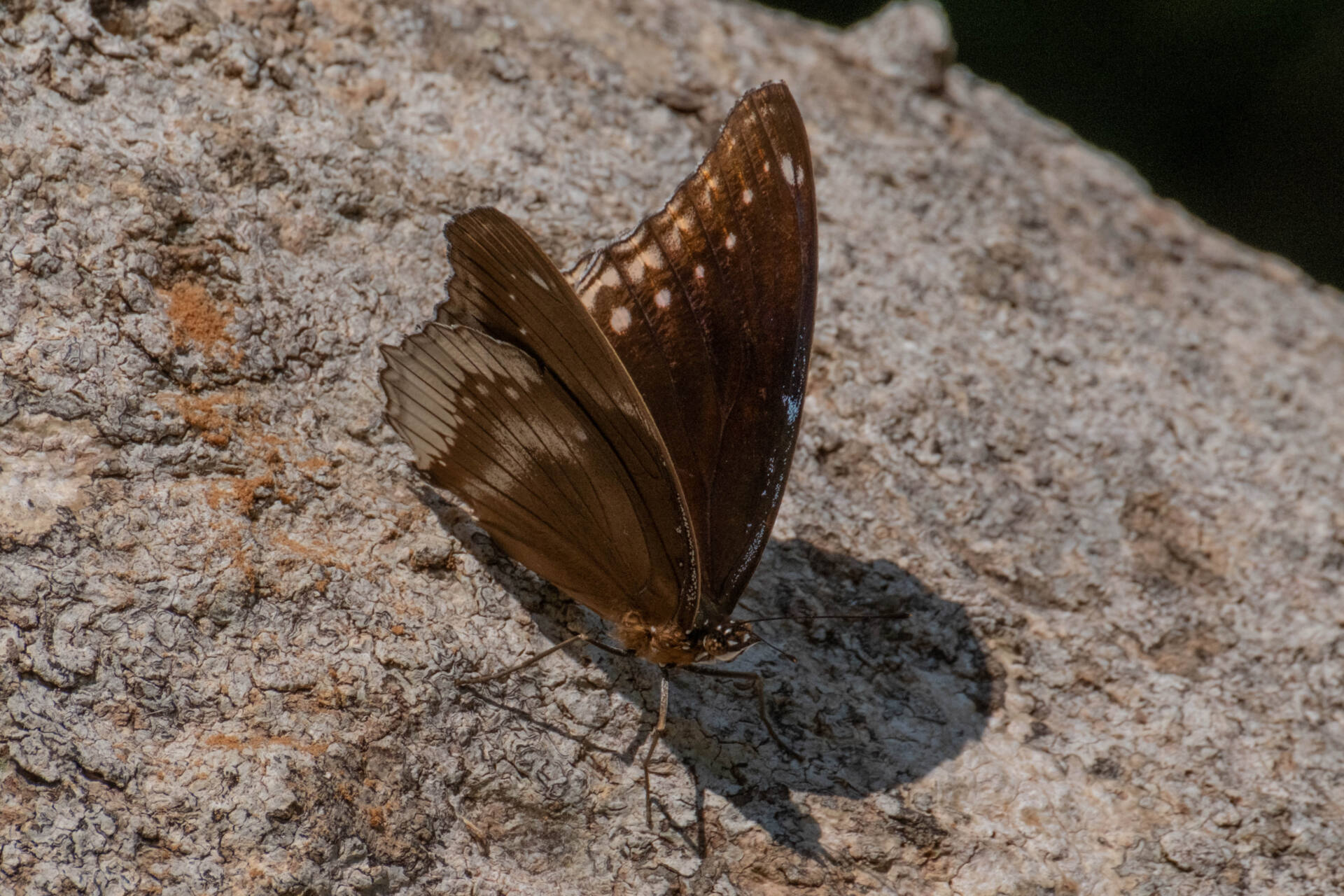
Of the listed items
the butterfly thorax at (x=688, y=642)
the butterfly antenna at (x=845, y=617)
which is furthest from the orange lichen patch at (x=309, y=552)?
the butterfly antenna at (x=845, y=617)

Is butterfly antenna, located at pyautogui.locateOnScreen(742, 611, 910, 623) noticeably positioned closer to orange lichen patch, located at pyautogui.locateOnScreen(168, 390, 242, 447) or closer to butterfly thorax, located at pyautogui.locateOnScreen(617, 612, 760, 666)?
butterfly thorax, located at pyautogui.locateOnScreen(617, 612, 760, 666)

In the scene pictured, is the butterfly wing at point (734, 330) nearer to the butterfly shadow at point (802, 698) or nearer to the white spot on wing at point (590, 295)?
the white spot on wing at point (590, 295)

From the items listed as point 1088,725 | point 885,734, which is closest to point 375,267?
point 885,734

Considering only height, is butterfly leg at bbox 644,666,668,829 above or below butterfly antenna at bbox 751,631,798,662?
below

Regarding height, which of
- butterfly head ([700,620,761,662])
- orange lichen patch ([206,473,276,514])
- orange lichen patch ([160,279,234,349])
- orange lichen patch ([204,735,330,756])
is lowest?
orange lichen patch ([204,735,330,756])

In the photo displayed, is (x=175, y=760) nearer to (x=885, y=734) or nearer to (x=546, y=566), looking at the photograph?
(x=546, y=566)

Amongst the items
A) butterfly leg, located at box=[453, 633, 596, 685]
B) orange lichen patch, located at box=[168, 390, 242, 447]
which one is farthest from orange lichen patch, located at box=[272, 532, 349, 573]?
butterfly leg, located at box=[453, 633, 596, 685]

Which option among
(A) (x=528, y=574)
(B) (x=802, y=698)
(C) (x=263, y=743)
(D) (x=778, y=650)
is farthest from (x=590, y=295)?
(C) (x=263, y=743)
